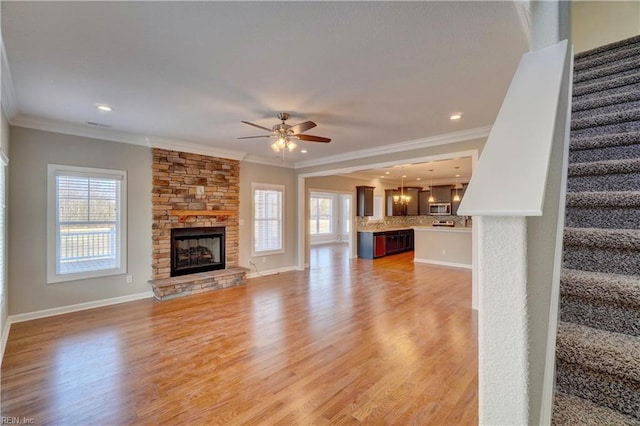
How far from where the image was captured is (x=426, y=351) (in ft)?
9.78

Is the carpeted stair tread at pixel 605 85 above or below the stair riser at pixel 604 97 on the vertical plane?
above

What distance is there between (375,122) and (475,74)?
1492 mm

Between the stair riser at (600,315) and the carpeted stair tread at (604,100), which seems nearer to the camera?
the stair riser at (600,315)

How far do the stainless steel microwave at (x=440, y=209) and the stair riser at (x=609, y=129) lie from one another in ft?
27.8

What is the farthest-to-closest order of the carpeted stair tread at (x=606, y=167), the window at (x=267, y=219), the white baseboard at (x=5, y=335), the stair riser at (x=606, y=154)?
the window at (x=267, y=219)
the white baseboard at (x=5, y=335)
the stair riser at (x=606, y=154)
the carpeted stair tread at (x=606, y=167)

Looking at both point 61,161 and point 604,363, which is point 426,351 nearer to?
point 604,363

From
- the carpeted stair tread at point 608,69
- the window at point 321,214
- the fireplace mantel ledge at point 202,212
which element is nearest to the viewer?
the carpeted stair tread at point 608,69

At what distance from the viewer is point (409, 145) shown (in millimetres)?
5102

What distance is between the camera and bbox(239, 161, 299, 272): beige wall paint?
6.31 meters

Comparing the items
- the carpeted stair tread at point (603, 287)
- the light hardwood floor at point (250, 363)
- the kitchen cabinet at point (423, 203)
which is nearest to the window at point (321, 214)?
the kitchen cabinet at point (423, 203)

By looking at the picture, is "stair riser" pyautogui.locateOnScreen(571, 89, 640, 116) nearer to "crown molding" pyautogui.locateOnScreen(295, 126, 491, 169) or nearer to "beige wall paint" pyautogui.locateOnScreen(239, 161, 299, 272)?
"crown molding" pyautogui.locateOnScreen(295, 126, 491, 169)

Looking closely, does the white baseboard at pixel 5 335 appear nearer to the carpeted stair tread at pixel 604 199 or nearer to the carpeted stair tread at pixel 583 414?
the carpeted stair tread at pixel 583 414

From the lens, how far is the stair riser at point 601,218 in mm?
1444

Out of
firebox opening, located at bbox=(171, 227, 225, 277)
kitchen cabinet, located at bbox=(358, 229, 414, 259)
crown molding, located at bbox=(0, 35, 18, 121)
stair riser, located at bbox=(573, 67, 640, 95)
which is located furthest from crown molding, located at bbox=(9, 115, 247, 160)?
stair riser, located at bbox=(573, 67, 640, 95)
